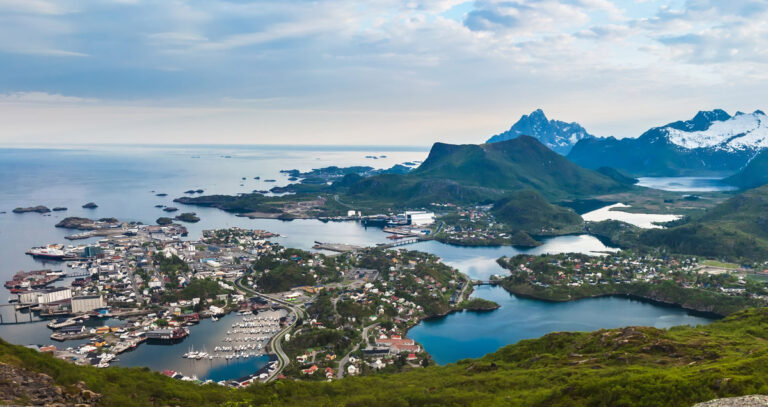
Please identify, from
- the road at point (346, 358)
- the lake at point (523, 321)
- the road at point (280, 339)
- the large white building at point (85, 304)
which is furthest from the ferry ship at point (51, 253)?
the lake at point (523, 321)

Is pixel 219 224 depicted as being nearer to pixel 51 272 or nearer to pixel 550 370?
pixel 51 272

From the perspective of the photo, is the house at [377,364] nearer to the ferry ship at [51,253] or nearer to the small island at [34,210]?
the ferry ship at [51,253]

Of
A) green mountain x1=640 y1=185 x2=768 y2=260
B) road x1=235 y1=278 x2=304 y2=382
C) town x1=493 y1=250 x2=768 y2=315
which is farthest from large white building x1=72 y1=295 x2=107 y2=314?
green mountain x1=640 y1=185 x2=768 y2=260

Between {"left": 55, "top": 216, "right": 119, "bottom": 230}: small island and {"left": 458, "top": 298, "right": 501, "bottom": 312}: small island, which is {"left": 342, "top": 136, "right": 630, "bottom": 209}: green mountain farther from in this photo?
{"left": 458, "top": 298, "right": 501, "bottom": 312}: small island

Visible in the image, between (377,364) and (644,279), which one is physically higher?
(644,279)

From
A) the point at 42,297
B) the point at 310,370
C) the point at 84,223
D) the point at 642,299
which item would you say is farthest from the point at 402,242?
the point at 84,223

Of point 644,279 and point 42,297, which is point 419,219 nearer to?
point 644,279
